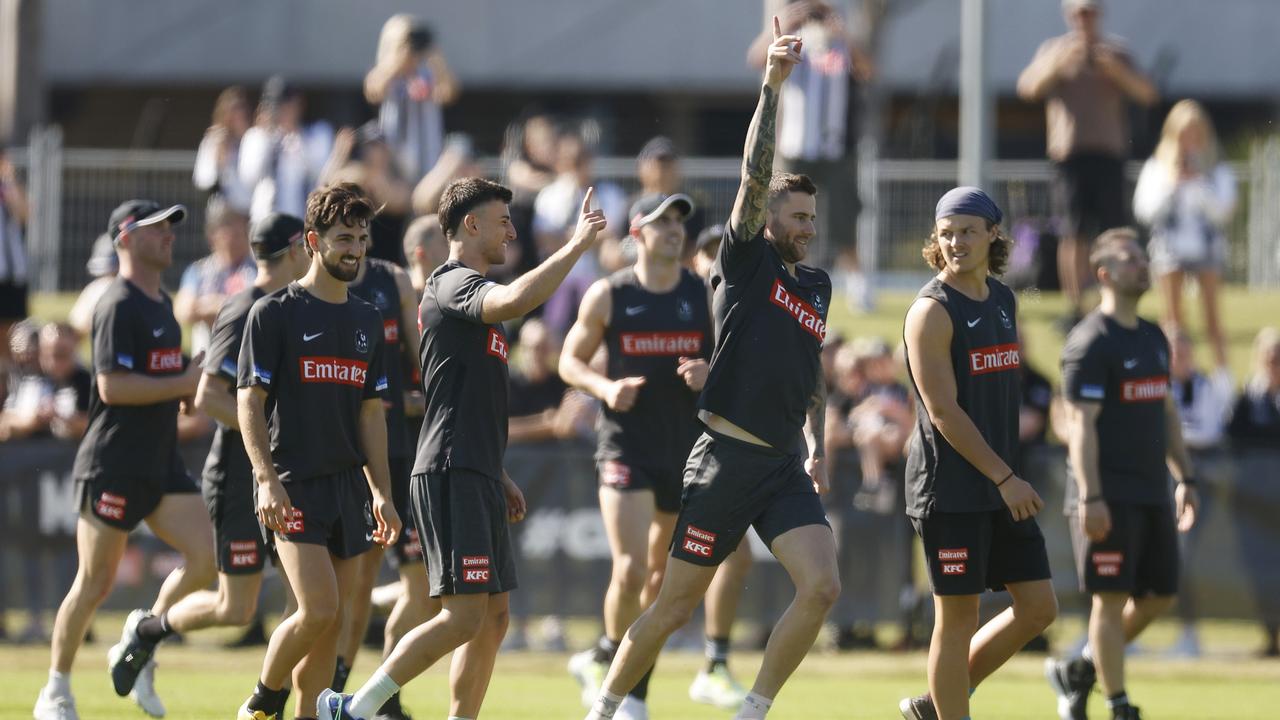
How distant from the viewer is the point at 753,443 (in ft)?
26.3

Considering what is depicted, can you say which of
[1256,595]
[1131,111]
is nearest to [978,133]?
[1256,595]

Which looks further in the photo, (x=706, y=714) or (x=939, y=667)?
(x=706, y=714)

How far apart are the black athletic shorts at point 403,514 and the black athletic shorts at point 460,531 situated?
5.40 ft

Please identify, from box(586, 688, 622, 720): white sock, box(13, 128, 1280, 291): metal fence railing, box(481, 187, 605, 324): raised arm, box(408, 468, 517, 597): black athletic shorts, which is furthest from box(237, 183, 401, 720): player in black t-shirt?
box(13, 128, 1280, 291): metal fence railing

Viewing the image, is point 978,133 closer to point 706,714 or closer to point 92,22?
point 706,714

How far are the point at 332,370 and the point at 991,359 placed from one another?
9.48 feet

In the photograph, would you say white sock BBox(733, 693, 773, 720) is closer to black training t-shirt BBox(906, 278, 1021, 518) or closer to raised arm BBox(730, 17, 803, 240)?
black training t-shirt BBox(906, 278, 1021, 518)

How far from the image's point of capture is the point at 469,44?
27.9m

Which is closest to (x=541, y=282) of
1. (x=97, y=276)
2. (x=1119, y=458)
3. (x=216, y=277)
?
(x=1119, y=458)

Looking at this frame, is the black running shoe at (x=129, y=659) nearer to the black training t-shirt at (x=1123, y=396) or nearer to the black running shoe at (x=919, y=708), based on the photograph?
the black running shoe at (x=919, y=708)

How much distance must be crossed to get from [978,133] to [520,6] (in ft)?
50.1

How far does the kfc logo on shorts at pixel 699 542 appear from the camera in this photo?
7980 millimetres

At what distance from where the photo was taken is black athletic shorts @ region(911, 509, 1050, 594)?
8016mm

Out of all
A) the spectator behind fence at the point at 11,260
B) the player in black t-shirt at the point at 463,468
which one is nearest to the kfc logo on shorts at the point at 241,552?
the player in black t-shirt at the point at 463,468
